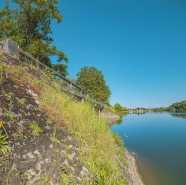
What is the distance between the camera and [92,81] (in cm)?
3131

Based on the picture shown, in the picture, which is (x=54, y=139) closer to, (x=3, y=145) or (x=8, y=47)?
(x=3, y=145)

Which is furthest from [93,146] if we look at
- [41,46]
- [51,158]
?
[41,46]

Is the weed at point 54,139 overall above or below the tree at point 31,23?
below

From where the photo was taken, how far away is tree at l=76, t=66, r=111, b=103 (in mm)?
30672

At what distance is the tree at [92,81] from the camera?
101 feet

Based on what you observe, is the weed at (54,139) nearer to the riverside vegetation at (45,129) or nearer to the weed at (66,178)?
the riverside vegetation at (45,129)

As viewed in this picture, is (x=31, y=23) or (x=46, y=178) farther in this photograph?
(x=31, y=23)

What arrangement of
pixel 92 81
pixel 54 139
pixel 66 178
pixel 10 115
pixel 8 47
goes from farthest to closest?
pixel 92 81 < pixel 8 47 < pixel 54 139 < pixel 10 115 < pixel 66 178

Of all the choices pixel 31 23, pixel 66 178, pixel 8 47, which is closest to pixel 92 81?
pixel 31 23

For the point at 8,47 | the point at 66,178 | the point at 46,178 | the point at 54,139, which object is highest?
the point at 8,47

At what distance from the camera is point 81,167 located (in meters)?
2.34

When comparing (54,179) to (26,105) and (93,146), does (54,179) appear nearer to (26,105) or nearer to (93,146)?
(93,146)

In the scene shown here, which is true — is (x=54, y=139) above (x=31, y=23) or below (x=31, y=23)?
below

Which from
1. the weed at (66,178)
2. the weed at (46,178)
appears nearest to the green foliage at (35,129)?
the weed at (46,178)
